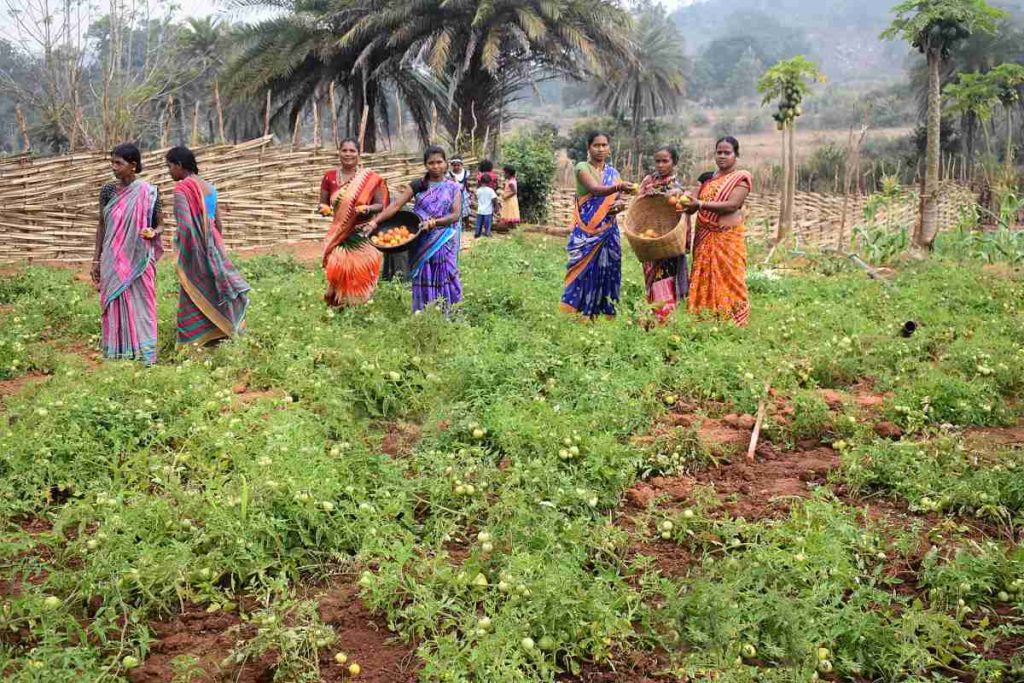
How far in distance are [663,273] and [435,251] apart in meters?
1.87

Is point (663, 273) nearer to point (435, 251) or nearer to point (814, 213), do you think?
point (435, 251)

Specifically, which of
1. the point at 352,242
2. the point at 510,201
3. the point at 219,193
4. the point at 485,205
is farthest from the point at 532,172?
the point at 352,242

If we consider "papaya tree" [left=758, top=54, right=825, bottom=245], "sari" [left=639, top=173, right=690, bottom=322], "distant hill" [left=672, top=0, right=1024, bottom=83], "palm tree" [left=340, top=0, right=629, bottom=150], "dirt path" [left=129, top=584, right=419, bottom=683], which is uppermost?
"distant hill" [left=672, top=0, right=1024, bottom=83]

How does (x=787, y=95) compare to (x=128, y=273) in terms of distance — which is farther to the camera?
(x=787, y=95)

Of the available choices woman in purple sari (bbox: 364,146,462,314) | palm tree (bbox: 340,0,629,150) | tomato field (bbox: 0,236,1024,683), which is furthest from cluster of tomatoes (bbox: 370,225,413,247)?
palm tree (bbox: 340,0,629,150)

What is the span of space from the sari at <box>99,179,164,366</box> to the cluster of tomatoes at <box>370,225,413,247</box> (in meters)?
1.73

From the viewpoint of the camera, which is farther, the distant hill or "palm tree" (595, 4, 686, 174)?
the distant hill

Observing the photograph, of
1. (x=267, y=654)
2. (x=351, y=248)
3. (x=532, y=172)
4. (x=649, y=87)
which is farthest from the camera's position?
(x=649, y=87)

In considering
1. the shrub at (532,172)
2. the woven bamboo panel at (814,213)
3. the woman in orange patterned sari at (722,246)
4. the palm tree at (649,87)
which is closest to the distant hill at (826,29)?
the palm tree at (649,87)

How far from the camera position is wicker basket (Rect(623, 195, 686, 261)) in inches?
266

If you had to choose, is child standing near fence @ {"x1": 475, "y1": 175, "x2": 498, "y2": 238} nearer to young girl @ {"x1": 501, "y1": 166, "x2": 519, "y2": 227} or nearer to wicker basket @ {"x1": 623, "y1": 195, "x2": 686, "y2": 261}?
young girl @ {"x1": 501, "y1": 166, "x2": 519, "y2": 227}

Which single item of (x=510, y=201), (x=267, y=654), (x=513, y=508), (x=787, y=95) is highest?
(x=787, y=95)

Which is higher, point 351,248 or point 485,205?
point 485,205

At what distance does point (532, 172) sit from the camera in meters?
16.2
